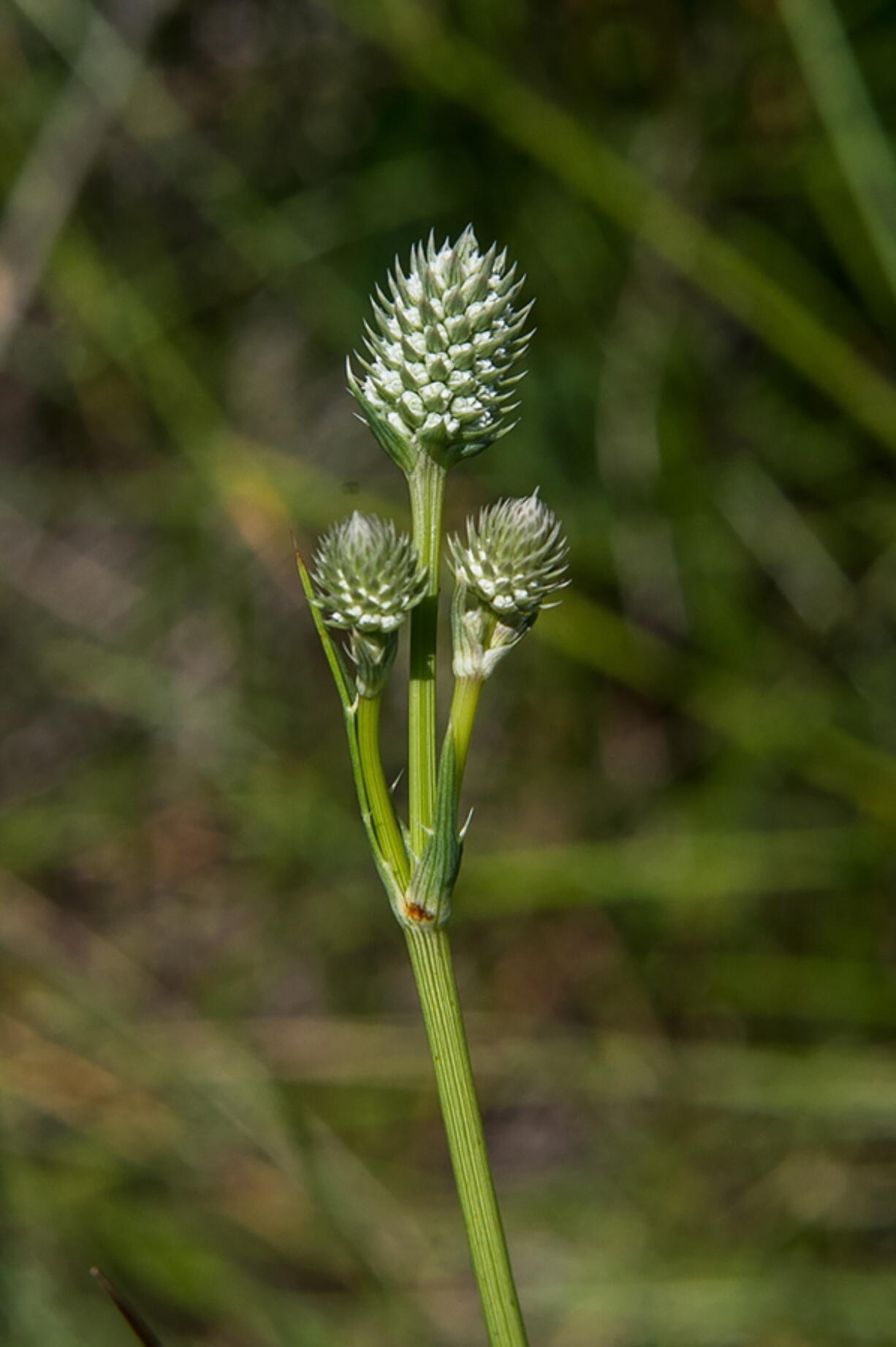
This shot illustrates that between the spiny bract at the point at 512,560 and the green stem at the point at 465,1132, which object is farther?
the spiny bract at the point at 512,560

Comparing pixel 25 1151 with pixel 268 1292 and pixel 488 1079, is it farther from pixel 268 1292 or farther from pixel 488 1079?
pixel 488 1079

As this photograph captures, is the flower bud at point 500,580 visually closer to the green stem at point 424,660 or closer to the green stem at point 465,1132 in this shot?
the green stem at point 424,660

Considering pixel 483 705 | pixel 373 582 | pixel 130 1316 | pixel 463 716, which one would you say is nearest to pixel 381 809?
pixel 463 716

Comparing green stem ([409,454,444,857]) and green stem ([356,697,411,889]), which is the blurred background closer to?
green stem ([409,454,444,857])

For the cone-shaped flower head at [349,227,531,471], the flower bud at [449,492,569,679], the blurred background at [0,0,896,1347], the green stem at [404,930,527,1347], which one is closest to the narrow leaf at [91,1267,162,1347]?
the green stem at [404,930,527,1347]

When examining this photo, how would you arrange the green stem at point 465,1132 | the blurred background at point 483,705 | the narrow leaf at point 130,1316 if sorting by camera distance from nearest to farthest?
the green stem at point 465,1132
the narrow leaf at point 130,1316
the blurred background at point 483,705

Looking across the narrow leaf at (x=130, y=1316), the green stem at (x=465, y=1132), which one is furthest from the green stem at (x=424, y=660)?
the narrow leaf at (x=130, y=1316)

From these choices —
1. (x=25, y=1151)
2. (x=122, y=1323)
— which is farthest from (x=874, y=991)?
(x=25, y=1151)

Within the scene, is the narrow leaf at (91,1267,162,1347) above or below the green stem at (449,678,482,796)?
below

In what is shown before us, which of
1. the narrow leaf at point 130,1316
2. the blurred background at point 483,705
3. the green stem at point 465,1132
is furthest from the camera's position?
the blurred background at point 483,705
